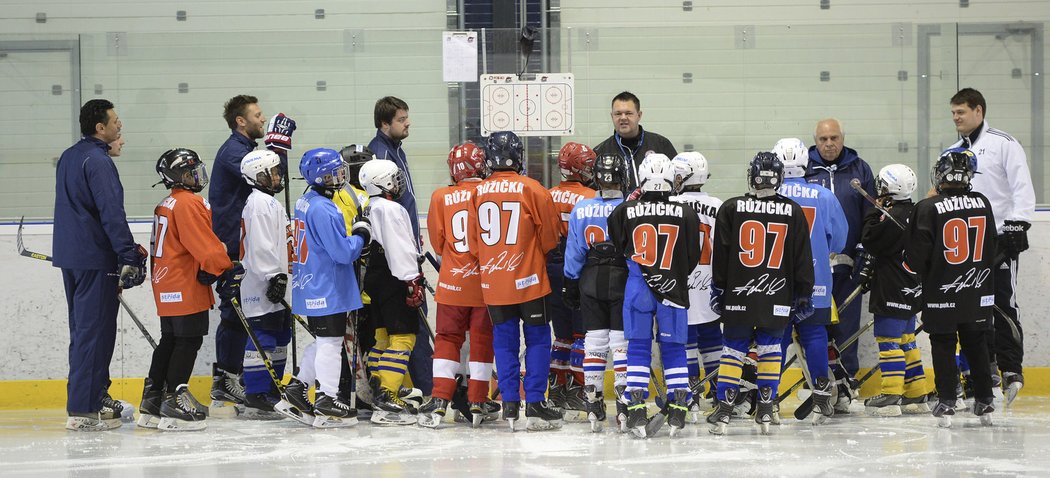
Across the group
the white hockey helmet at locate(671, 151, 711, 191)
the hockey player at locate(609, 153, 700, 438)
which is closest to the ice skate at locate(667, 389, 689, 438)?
the hockey player at locate(609, 153, 700, 438)

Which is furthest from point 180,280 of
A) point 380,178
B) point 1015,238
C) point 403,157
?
point 1015,238

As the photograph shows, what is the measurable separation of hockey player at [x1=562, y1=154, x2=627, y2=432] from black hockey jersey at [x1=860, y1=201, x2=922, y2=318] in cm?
132

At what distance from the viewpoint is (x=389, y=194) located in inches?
220

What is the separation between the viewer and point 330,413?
5504mm

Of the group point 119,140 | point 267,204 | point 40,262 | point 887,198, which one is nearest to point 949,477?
point 887,198

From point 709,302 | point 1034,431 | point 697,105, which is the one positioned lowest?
point 1034,431

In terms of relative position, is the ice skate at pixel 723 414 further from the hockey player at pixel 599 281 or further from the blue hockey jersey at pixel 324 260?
the blue hockey jersey at pixel 324 260

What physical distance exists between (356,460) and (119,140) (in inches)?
89.2

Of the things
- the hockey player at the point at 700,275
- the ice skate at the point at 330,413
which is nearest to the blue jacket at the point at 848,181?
the hockey player at the point at 700,275

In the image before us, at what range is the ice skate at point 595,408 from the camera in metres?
5.30

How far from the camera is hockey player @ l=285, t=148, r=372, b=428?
17.9 ft

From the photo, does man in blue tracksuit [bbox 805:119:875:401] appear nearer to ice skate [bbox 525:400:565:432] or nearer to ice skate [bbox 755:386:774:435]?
ice skate [bbox 755:386:774:435]

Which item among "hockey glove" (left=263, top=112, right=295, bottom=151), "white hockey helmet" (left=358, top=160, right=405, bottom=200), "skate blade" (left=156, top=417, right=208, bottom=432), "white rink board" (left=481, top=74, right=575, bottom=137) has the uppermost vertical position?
"white rink board" (left=481, top=74, right=575, bottom=137)

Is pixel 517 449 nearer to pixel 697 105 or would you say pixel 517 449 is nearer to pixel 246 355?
pixel 246 355
